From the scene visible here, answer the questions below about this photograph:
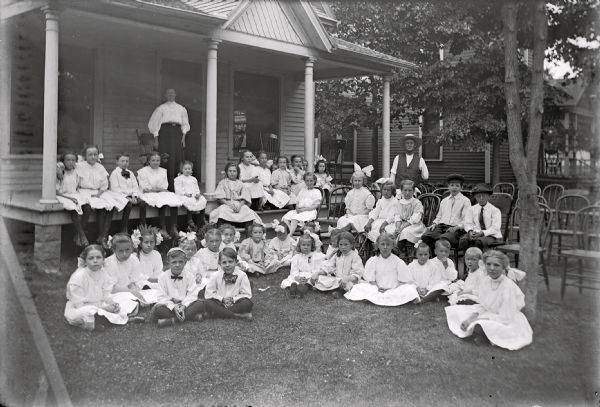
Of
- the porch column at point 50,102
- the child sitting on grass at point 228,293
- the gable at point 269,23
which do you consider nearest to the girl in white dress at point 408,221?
the child sitting on grass at point 228,293

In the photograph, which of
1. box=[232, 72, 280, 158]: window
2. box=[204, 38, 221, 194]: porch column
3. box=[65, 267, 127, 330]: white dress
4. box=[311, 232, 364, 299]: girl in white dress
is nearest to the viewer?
box=[65, 267, 127, 330]: white dress

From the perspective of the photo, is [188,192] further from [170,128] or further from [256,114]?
[256,114]

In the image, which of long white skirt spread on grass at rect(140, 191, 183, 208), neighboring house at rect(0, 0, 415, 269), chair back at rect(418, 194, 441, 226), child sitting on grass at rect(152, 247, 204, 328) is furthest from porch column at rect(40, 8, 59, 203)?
chair back at rect(418, 194, 441, 226)

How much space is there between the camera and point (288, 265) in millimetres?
8039

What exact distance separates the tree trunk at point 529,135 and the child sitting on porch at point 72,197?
5428mm

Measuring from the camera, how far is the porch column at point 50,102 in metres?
7.24

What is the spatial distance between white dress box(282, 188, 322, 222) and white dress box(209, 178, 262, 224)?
0.56m

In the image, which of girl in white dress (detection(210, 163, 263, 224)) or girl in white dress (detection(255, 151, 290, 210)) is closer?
girl in white dress (detection(210, 163, 263, 224))

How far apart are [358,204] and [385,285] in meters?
2.65

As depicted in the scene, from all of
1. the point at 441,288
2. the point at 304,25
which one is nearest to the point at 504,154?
the point at 304,25

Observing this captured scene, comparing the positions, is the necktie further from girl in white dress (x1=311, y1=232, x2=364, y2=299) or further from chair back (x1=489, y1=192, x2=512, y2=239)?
girl in white dress (x1=311, y1=232, x2=364, y2=299)

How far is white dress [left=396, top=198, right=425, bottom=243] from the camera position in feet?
25.7

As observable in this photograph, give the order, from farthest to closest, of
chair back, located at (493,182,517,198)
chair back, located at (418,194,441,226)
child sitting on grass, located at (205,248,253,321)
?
chair back, located at (493,182,517,198) → chair back, located at (418,194,441,226) → child sitting on grass, located at (205,248,253,321)

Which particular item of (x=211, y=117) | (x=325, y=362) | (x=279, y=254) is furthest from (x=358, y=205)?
(x=325, y=362)
